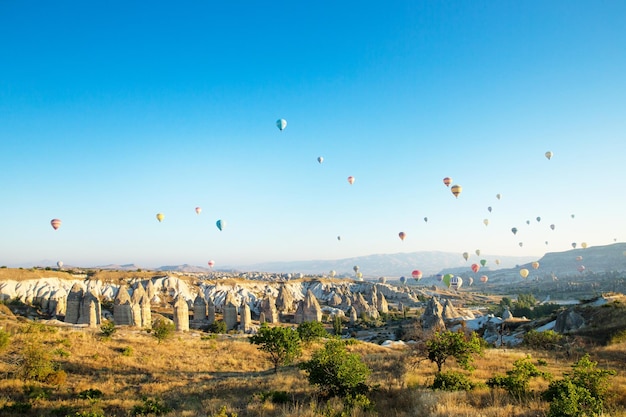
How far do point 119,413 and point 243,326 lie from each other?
52990 mm

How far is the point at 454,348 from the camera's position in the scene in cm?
1667

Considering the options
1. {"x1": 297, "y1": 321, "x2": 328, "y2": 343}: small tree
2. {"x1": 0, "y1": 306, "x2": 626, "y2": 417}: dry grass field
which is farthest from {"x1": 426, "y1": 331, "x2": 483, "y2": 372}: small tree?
{"x1": 297, "y1": 321, "x2": 328, "y2": 343}: small tree

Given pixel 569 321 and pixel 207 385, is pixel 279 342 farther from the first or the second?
pixel 569 321

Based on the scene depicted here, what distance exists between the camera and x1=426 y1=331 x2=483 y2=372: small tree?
16312 millimetres

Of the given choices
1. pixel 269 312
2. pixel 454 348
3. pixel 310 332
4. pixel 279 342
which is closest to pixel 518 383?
pixel 454 348

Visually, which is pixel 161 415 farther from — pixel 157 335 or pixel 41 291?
pixel 41 291

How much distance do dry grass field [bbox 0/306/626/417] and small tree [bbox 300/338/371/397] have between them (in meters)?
0.61

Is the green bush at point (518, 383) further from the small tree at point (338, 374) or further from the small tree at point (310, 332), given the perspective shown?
the small tree at point (310, 332)

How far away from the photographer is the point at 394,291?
132 m

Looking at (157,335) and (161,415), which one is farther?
(157,335)

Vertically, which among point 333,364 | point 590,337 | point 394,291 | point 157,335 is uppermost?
point 333,364

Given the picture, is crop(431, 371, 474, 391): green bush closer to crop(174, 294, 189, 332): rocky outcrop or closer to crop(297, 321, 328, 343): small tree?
crop(297, 321, 328, 343): small tree

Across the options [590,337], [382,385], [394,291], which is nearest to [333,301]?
[394,291]

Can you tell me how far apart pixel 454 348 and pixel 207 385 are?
11758 mm
